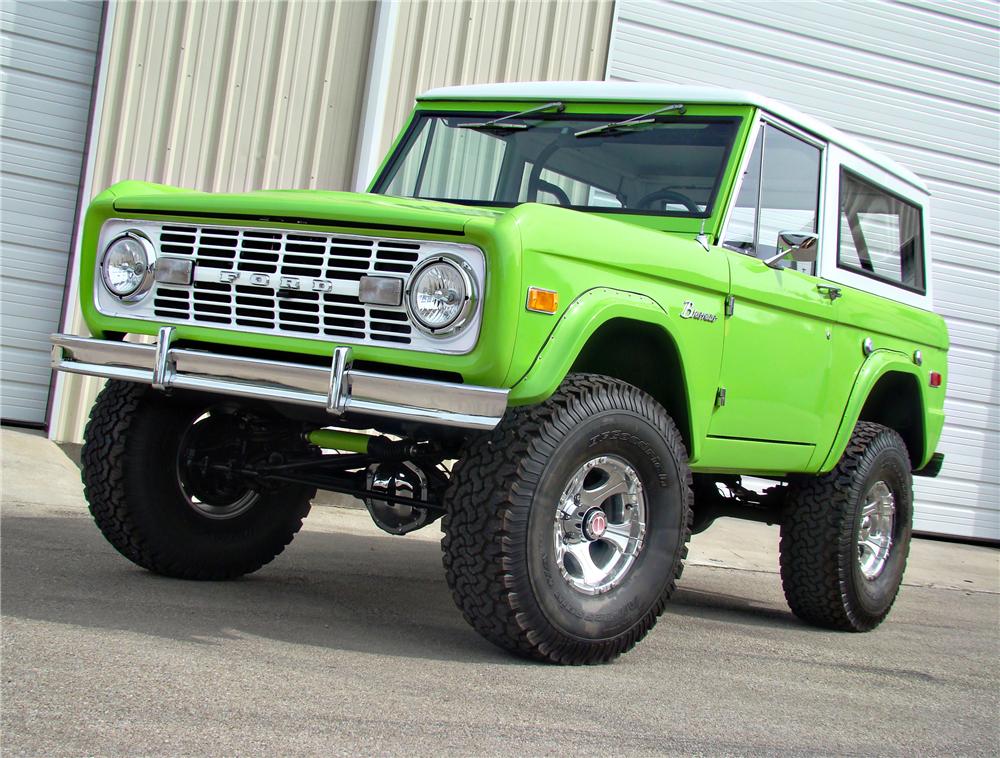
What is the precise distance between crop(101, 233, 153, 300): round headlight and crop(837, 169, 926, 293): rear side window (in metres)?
3.21

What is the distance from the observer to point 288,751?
2668 mm

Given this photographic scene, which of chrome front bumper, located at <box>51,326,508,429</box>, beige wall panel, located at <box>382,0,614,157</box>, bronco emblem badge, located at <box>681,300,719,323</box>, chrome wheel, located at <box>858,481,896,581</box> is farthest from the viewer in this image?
beige wall panel, located at <box>382,0,614,157</box>

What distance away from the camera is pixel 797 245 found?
4.82 m

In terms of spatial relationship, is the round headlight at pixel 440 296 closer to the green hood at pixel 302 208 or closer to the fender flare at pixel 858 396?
the green hood at pixel 302 208

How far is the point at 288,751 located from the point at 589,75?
815 cm

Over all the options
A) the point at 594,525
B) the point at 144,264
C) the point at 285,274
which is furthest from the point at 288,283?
the point at 594,525

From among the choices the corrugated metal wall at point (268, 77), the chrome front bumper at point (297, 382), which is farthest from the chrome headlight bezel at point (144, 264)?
the corrugated metal wall at point (268, 77)

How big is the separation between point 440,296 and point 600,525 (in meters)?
1.00

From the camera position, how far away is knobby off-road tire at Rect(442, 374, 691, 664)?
372cm

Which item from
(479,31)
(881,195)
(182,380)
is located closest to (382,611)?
(182,380)

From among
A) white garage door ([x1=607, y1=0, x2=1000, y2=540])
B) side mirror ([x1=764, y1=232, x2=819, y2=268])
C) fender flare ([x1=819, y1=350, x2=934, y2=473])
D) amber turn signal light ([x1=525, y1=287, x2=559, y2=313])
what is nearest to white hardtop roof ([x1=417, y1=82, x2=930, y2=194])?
side mirror ([x1=764, y1=232, x2=819, y2=268])

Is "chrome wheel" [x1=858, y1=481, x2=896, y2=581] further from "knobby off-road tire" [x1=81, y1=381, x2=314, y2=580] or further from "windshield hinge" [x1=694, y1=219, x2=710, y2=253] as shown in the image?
"knobby off-road tire" [x1=81, y1=381, x2=314, y2=580]

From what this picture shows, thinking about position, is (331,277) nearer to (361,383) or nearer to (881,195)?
(361,383)

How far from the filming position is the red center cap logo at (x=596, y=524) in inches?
160
